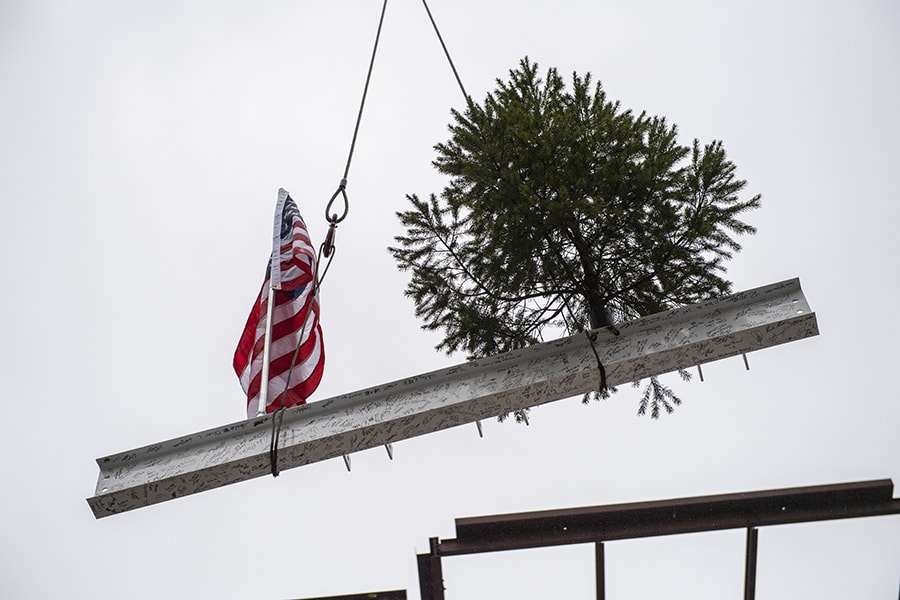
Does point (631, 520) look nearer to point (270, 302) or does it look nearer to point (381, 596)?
point (381, 596)

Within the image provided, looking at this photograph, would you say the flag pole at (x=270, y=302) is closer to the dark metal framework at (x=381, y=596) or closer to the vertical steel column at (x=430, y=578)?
the dark metal framework at (x=381, y=596)

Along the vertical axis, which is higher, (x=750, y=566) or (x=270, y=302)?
(x=270, y=302)

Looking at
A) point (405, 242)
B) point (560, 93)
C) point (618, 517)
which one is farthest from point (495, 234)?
point (618, 517)

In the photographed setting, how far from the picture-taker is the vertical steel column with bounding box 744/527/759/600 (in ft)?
16.4

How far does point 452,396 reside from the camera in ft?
14.2

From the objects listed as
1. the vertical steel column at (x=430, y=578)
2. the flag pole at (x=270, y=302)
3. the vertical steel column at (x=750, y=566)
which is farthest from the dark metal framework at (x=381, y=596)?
the vertical steel column at (x=750, y=566)

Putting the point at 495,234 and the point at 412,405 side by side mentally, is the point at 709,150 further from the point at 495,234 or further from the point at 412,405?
the point at 412,405

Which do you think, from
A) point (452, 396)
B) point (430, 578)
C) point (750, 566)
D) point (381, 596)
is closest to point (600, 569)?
point (750, 566)

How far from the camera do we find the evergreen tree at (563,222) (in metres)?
5.73

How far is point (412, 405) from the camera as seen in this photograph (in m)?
4.36

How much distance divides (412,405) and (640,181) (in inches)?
99.3

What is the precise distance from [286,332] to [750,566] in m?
A: 5.01

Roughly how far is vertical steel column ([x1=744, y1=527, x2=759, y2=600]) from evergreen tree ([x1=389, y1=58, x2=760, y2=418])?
1580 millimetres

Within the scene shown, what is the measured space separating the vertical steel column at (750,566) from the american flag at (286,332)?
4.22m
